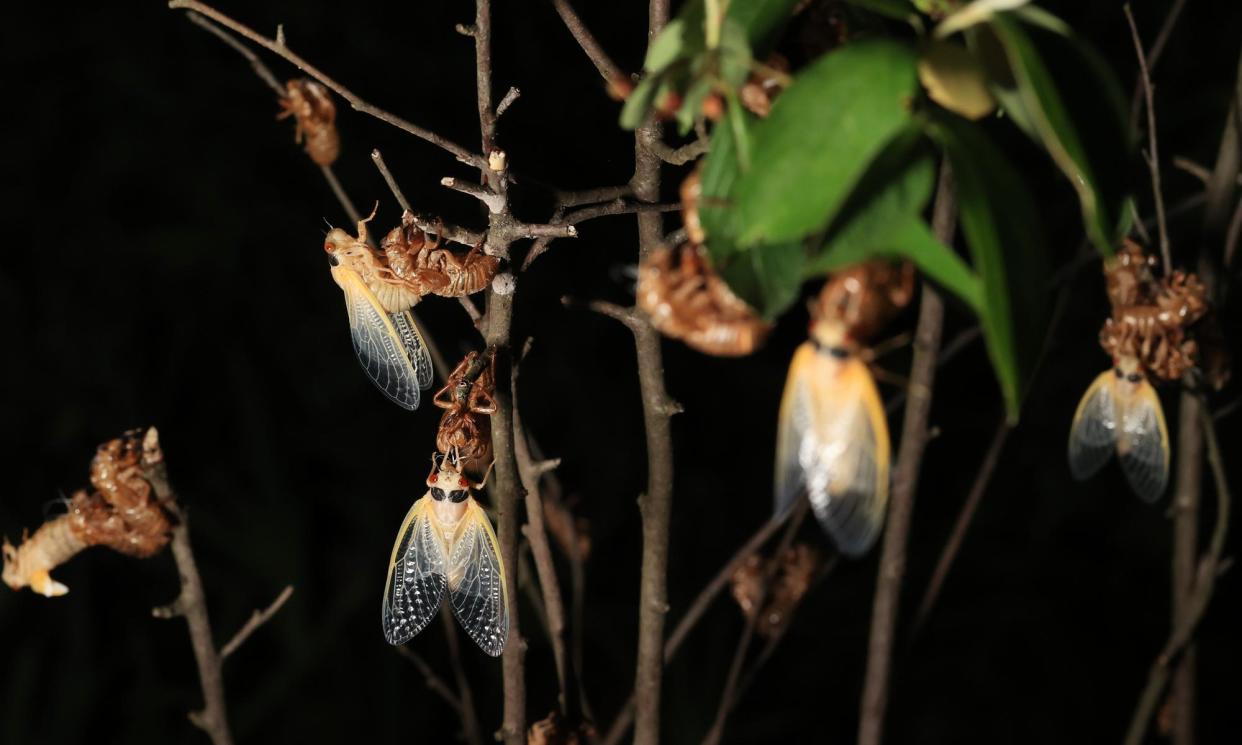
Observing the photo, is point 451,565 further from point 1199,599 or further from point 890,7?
point 1199,599

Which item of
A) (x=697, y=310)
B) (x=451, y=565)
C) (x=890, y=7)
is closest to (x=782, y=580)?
(x=451, y=565)

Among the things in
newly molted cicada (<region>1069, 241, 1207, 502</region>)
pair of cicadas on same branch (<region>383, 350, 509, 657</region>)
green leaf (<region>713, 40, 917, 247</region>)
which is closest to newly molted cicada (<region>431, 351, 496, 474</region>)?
pair of cicadas on same branch (<region>383, 350, 509, 657</region>)

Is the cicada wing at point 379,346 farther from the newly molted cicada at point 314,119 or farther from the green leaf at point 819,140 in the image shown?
the green leaf at point 819,140

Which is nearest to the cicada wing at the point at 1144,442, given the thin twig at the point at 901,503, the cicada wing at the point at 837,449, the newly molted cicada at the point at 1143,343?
the newly molted cicada at the point at 1143,343

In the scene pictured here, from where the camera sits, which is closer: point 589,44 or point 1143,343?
point 589,44

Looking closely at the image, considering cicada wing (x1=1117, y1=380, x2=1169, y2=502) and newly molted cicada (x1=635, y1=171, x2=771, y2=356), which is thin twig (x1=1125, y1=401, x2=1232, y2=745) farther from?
newly molted cicada (x1=635, y1=171, x2=771, y2=356)

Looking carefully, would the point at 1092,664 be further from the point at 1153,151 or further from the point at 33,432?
the point at 33,432
